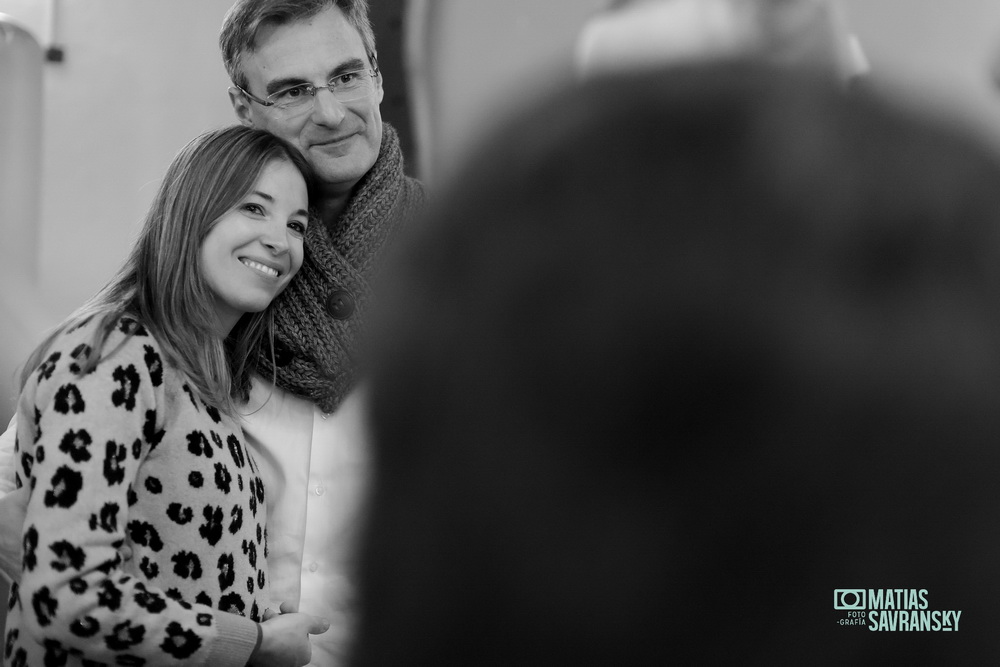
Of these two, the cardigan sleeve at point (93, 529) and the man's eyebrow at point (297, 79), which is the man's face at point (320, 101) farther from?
the cardigan sleeve at point (93, 529)

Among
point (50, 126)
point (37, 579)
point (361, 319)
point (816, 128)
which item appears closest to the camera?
point (816, 128)

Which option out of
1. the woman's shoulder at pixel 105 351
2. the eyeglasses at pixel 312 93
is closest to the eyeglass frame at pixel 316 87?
the eyeglasses at pixel 312 93

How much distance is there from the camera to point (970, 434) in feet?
0.56

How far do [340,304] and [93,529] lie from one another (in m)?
0.35

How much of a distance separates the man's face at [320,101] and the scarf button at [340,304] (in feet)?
0.44

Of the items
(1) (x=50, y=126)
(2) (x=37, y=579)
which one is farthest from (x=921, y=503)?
(1) (x=50, y=126)

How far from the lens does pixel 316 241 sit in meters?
1.01

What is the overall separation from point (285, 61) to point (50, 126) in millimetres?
476

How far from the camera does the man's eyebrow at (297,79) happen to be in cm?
104

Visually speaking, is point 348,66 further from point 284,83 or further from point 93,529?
point 93,529

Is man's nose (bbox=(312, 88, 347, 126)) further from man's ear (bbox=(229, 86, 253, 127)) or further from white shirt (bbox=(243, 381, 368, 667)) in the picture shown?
white shirt (bbox=(243, 381, 368, 667))

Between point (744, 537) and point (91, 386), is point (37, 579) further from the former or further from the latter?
point (744, 537)

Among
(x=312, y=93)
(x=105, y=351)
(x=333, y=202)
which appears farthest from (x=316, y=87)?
(x=105, y=351)

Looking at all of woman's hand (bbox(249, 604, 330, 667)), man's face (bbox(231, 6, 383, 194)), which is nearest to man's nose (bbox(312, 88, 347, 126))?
man's face (bbox(231, 6, 383, 194))
